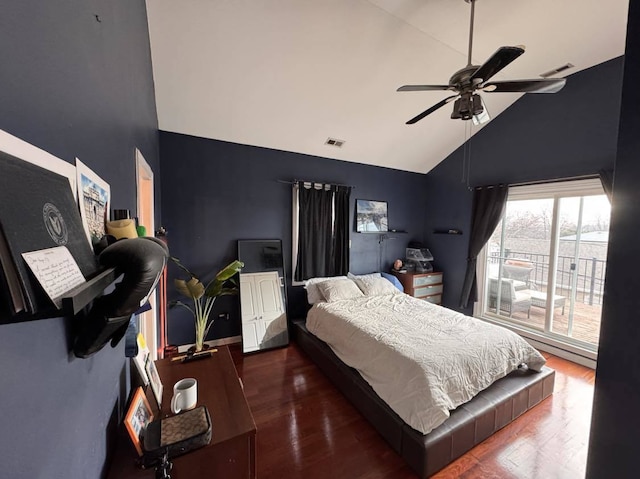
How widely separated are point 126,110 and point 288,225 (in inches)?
98.7

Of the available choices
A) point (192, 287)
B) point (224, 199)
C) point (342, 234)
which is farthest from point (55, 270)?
point (342, 234)

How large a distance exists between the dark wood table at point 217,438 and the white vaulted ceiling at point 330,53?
247 cm

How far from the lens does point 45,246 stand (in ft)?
1.22

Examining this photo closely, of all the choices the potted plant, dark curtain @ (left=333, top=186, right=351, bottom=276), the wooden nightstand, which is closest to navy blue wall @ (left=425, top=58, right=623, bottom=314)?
the wooden nightstand

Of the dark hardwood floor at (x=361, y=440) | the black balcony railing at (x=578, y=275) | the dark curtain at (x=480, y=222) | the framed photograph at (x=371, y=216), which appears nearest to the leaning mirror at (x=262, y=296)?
the dark hardwood floor at (x=361, y=440)

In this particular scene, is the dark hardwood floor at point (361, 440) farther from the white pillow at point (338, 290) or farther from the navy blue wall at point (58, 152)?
the navy blue wall at point (58, 152)

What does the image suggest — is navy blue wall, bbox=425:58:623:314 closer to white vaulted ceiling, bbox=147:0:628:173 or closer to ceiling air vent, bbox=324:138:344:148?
white vaulted ceiling, bbox=147:0:628:173

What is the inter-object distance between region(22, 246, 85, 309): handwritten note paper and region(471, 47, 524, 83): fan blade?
184 centimetres

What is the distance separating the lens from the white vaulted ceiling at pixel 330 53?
1976 mm

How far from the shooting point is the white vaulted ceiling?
77.8 inches

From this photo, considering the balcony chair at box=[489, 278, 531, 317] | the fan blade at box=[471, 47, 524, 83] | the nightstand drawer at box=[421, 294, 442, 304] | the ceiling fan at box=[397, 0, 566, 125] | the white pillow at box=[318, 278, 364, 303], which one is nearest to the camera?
the fan blade at box=[471, 47, 524, 83]

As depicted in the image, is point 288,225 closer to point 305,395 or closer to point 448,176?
point 305,395

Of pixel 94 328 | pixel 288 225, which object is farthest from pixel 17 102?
pixel 288 225

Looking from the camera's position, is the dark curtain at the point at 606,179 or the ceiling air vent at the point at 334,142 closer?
the dark curtain at the point at 606,179
